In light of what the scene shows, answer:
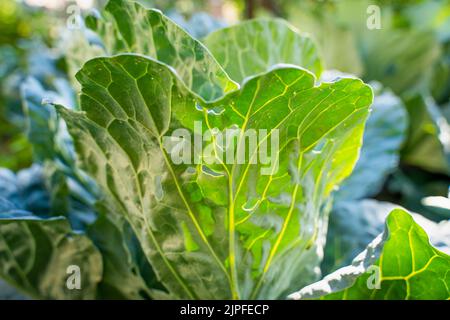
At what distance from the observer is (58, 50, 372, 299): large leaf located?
533 mm

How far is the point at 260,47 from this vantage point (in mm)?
807

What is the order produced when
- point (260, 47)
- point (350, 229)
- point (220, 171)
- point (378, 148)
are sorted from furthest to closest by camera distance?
point (378, 148) → point (350, 229) → point (260, 47) → point (220, 171)

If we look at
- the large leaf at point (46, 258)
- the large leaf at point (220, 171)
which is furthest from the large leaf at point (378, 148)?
the large leaf at point (46, 258)

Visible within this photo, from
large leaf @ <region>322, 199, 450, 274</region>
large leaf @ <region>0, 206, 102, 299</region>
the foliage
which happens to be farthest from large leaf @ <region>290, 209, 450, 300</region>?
large leaf @ <region>0, 206, 102, 299</region>

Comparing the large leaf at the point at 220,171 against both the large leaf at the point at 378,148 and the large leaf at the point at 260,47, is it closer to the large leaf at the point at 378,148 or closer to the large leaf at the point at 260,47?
the large leaf at the point at 260,47

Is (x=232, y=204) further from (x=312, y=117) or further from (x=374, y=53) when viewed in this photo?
(x=374, y=53)

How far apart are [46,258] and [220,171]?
1.24 ft

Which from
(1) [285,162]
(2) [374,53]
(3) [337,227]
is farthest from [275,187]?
(2) [374,53]

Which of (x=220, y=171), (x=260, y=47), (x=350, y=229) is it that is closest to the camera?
(x=220, y=171)

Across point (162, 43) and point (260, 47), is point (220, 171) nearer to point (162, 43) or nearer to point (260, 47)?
point (162, 43)

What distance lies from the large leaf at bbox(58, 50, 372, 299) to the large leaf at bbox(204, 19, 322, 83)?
0.17m

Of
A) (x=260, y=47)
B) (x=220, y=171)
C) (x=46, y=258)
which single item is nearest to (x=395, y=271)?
(x=220, y=171)

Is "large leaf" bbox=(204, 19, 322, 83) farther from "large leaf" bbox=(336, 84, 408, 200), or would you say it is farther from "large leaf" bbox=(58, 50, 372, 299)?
"large leaf" bbox=(336, 84, 408, 200)
